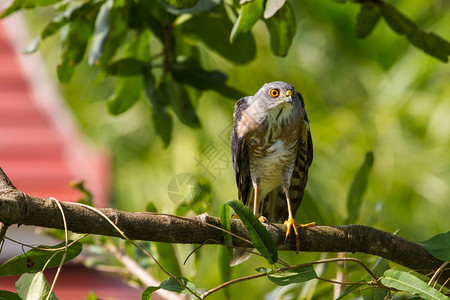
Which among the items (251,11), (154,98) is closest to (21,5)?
(154,98)

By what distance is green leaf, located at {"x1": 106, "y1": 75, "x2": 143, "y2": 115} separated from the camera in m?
2.35

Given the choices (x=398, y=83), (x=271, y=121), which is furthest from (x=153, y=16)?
(x=398, y=83)

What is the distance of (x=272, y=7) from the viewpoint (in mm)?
1662

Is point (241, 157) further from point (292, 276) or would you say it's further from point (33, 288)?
point (33, 288)

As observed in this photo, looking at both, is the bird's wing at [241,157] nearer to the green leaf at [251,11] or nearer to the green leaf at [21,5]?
the green leaf at [251,11]

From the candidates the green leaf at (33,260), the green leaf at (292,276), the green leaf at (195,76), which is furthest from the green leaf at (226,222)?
the green leaf at (195,76)

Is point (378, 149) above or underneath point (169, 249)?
underneath

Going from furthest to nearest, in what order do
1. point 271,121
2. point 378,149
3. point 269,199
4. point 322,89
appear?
1. point 322,89
2. point 378,149
3. point 269,199
4. point 271,121

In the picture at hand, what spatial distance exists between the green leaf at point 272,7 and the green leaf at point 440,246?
72 cm

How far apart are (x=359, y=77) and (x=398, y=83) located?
911 mm

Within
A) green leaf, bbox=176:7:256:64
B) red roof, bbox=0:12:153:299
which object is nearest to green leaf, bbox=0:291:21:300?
green leaf, bbox=176:7:256:64

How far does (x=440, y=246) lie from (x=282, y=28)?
82 centimetres

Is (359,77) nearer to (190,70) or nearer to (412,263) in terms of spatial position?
(190,70)

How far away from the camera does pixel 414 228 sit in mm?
6750
